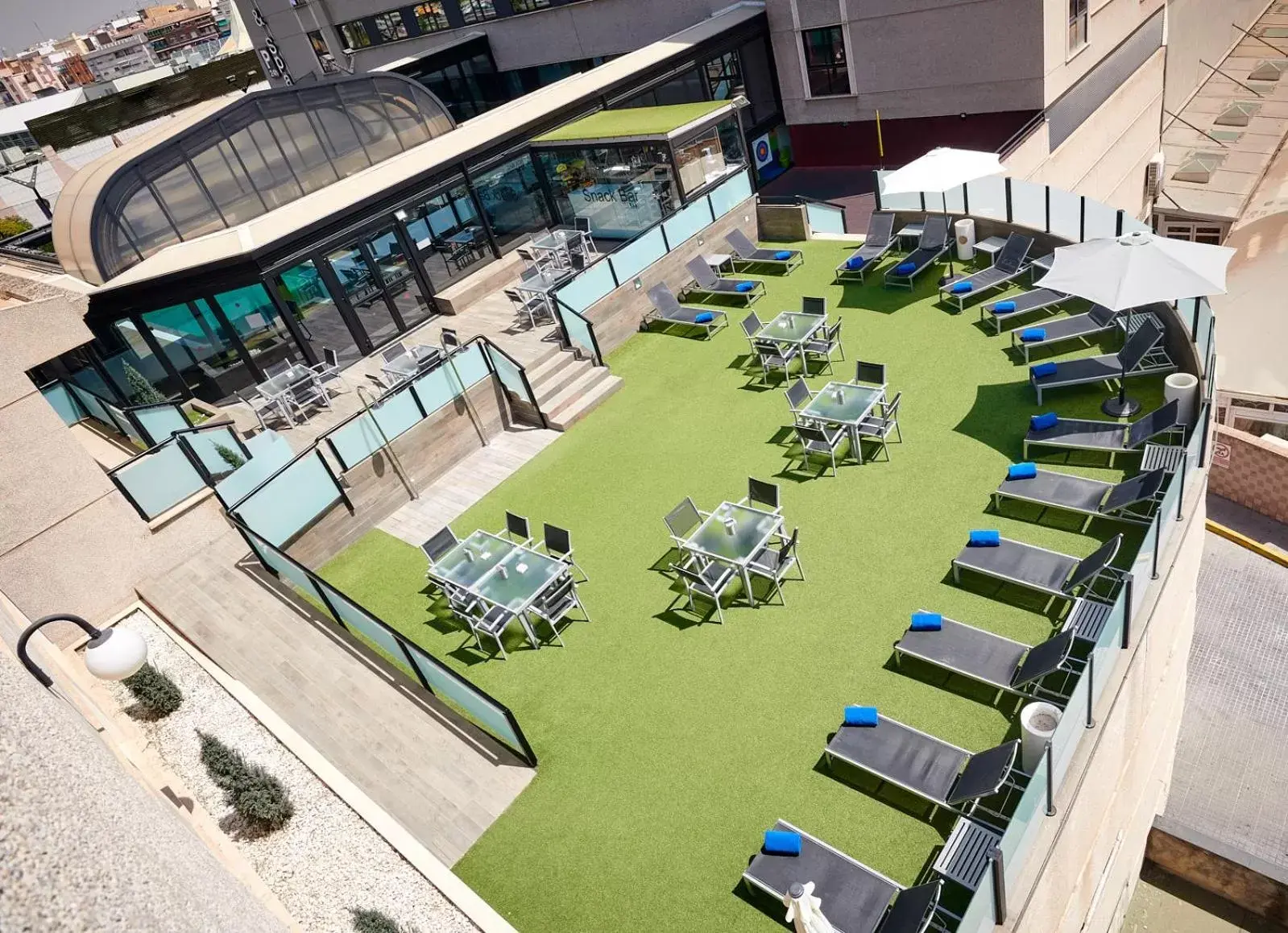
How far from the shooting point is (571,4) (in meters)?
27.5

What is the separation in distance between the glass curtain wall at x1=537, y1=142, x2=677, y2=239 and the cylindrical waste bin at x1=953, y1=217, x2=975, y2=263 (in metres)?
6.53

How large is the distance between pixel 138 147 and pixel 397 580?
37.1ft

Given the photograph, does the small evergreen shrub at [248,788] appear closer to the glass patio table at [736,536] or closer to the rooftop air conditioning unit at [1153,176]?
the glass patio table at [736,536]

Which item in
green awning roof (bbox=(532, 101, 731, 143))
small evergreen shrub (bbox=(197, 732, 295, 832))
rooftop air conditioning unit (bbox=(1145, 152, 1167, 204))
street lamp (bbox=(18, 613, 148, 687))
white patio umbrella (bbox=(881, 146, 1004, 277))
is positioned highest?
street lamp (bbox=(18, 613, 148, 687))

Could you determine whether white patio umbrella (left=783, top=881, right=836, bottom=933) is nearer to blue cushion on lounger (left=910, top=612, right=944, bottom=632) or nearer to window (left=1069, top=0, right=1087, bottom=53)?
blue cushion on lounger (left=910, top=612, right=944, bottom=632)

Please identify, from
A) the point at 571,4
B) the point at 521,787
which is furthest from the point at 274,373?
the point at 571,4

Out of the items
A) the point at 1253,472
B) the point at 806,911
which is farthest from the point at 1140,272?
the point at 1253,472

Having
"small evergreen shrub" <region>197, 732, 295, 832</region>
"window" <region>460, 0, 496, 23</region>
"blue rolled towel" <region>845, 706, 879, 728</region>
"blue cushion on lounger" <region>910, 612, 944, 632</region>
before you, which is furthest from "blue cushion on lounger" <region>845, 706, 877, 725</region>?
"window" <region>460, 0, 496, 23</region>

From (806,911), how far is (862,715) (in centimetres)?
236

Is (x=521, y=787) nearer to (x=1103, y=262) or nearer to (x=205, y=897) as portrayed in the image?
(x=205, y=897)

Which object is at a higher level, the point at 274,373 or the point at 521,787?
the point at 274,373

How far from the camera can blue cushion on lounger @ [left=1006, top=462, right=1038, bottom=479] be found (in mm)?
10414

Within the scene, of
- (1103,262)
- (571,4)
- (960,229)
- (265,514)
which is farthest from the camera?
(571,4)

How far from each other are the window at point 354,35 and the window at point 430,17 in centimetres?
414
